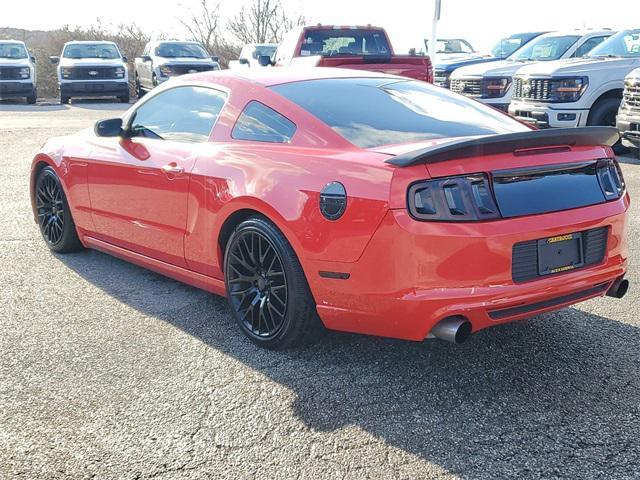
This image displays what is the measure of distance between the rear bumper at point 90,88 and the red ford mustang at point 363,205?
19.4 metres

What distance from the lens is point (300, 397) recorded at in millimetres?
3516

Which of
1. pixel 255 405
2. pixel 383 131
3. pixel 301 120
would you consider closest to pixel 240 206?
pixel 301 120

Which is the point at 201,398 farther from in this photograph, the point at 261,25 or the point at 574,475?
the point at 261,25

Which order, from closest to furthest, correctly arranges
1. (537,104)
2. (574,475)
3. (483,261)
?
(574,475), (483,261), (537,104)

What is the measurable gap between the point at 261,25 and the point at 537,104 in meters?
30.9

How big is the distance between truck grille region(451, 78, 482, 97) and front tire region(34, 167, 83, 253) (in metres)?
9.22

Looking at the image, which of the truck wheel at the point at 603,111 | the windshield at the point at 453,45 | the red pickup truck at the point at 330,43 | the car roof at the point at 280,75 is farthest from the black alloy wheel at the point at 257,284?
the windshield at the point at 453,45

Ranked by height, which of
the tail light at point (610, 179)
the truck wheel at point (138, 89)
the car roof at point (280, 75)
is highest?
the car roof at point (280, 75)

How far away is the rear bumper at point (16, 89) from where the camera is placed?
2291cm

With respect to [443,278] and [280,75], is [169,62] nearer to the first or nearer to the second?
[280,75]

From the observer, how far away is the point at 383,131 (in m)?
3.93

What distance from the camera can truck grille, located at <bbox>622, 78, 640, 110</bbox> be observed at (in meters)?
9.81

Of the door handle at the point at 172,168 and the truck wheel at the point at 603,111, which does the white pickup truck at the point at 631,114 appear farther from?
the door handle at the point at 172,168

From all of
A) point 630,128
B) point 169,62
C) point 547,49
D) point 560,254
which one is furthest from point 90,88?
point 560,254
